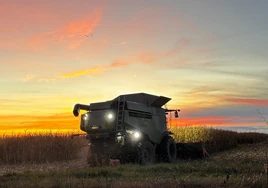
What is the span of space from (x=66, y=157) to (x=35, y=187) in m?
16.5

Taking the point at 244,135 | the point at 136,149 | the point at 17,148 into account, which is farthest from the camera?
the point at 244,135

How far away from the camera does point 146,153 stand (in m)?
20.5

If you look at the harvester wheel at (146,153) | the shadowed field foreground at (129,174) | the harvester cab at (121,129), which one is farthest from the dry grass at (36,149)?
the harvester wheel at (146,153)

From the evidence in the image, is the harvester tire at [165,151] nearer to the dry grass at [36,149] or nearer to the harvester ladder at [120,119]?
the harvester ladder at [120,119]

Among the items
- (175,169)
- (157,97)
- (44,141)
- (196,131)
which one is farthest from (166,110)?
(196,131)

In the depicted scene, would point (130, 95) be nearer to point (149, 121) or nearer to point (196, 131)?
point (149, 121)

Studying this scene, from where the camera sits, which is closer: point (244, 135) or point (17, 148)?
point (17, 148)

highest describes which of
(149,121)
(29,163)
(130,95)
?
(130,95)

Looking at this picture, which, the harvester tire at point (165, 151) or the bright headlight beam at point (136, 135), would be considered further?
the harvester tire at point (165, 151)

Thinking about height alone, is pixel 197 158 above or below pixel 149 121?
below

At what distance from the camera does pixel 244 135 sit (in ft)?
124

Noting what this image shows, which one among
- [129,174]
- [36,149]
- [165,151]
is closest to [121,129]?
[165,151]

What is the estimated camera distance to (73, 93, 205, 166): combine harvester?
1947 cm

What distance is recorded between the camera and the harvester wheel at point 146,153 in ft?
65.3
